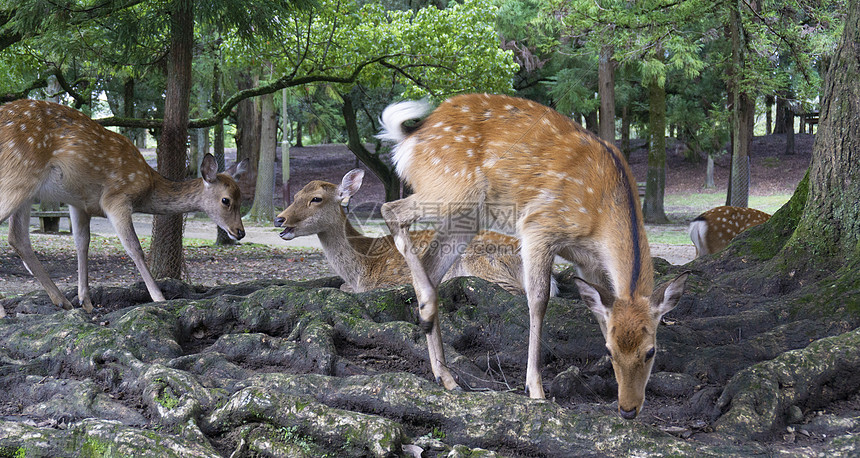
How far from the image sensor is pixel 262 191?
786 inches

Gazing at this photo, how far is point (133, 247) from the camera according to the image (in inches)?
228

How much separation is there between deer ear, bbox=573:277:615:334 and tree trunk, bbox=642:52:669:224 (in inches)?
632

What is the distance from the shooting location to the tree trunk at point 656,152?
18.8 m

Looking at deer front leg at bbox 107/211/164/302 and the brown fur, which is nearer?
deer front leg at bbox 107/211/164/302

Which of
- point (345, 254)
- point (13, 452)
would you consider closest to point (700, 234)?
point (345, 254)

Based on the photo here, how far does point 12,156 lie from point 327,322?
9.37 ft

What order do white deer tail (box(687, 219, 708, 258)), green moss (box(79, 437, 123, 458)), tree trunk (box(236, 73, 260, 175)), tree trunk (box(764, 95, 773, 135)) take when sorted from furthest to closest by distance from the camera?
tree trunk (box(236, 73, 260, 175))
tree trunk (box(764, 95, 773, 135))
white deer tail (box(687, 219, 708, 258))
green moss (box(79, 437, 123, 458))

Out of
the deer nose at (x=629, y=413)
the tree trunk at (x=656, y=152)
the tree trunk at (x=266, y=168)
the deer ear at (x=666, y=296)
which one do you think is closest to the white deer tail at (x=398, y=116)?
the deer ear at (x=666, y=296)

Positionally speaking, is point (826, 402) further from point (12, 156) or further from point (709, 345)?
point (12, 156)

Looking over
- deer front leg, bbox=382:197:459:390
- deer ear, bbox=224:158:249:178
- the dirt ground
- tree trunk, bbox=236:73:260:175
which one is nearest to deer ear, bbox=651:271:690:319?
deer front leg, bbox=382:197:459:390

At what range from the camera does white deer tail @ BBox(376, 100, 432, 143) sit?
4359 mm

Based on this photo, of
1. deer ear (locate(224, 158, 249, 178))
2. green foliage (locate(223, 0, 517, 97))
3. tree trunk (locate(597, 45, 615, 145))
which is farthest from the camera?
tree trunk (locate(597, 45, 615, 145))

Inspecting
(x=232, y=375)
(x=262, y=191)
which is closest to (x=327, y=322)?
(x=232, y=375)

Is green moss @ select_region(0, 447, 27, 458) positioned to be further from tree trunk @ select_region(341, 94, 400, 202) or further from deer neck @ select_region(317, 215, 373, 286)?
tree trunk @ select_region(341, 94, 400, 202)
